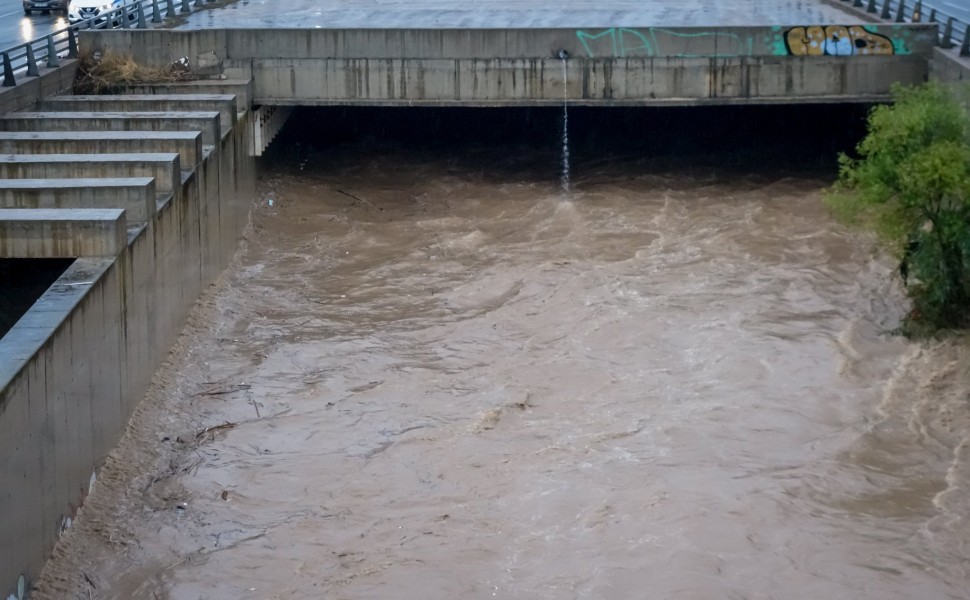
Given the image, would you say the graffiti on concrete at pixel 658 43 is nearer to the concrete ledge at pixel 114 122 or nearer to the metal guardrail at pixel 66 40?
the concrete ledge at pixel 114 122

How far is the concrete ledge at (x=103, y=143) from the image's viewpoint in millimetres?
21562

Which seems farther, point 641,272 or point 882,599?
point 641,272

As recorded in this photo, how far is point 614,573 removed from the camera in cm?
1330

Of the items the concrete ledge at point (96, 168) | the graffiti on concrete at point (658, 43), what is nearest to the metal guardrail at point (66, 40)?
the concrete ledge at point (96, 168)

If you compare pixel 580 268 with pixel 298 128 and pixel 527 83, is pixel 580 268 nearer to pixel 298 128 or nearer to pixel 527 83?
pixel 527 83

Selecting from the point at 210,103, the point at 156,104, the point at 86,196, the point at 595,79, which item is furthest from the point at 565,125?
the point at 86,196

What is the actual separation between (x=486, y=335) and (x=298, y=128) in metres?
14.0

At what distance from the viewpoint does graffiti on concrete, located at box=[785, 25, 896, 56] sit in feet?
89.2

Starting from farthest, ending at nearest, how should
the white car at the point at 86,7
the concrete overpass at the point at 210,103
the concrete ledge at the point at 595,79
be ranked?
the white car at the point at 86,7
the concrete ledge at the point at 595,79
the concrete overpass at the point at 210,103

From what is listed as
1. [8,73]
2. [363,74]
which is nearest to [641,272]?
→ [363,74]

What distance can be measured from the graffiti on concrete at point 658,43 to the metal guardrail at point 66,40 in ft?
34.1

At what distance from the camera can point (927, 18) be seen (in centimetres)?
3062

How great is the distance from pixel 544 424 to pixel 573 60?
12292 millimetres

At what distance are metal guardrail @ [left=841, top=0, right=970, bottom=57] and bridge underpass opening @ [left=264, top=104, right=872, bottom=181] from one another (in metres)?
2.35
